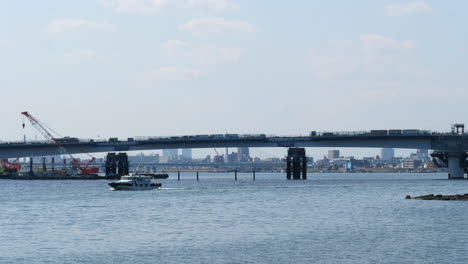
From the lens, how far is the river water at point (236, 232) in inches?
2694

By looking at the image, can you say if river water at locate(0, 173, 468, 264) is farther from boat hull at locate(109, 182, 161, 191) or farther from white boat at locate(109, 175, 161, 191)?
white boat at locate(109, 175, 161, 191)

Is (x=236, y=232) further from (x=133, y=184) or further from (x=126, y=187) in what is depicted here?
(x=126, y=187)

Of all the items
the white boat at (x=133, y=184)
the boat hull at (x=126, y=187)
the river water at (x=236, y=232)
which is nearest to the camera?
the river water at (x=236, y=232)

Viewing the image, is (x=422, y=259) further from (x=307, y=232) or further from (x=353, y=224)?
(x=353, y=224)

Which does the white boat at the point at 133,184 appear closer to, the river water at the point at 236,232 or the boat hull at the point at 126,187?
the boat hull at the point at 126,187

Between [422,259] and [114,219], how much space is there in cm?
4529

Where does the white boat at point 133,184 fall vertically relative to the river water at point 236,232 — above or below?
above

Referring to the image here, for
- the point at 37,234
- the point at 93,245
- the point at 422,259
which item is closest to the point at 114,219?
the point at 37,234

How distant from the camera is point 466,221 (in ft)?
314

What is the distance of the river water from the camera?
225ft

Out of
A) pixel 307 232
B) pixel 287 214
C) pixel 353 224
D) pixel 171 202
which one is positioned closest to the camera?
pixel 307 232

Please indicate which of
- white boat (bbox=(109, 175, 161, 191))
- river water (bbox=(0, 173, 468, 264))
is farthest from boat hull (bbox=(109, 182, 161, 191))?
river water (bbox=(0, 173, 468, 264))

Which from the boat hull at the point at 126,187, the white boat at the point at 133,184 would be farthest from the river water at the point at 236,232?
the white boat at the point at 133,184

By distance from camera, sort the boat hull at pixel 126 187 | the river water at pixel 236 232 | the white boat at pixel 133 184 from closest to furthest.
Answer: the river water at pixel 236 232 < the boat hull at pixel 126 187 < the white boat at pixel 133 184
